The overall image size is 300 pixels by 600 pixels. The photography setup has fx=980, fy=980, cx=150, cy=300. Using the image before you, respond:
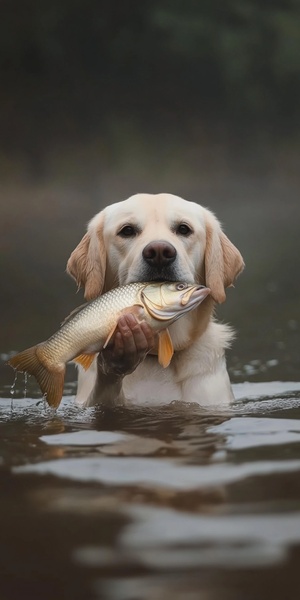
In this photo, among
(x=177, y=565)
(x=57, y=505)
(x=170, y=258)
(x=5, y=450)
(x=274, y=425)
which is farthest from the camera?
(x=170, y=258)

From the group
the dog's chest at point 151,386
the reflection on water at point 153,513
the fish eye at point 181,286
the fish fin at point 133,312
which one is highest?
the fish eye at point 181,286

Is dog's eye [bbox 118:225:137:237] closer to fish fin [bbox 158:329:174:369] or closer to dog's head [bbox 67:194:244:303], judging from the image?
dog's head [bbox 67:194:244:303]

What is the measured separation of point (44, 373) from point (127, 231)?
3.38 feet

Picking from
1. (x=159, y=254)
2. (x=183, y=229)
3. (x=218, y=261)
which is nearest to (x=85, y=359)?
(x=159, y=254)

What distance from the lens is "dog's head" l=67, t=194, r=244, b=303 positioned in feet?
15.2

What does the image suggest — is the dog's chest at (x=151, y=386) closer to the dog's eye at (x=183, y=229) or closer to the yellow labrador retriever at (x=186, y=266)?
the yellow labrador retriever at (x=186, y=266)

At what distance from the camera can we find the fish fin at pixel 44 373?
12.9ft

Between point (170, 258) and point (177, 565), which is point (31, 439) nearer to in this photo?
point (170, 258)

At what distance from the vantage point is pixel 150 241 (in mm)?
4328

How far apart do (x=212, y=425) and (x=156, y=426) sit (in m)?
0.22

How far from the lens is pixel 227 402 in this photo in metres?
4.77

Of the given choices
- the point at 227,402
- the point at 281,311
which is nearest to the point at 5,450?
the point at 227,402

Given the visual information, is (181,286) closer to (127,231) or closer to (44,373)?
(44,373)

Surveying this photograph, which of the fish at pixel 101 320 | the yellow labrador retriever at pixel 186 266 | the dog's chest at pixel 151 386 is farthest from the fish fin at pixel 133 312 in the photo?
the dog's chest at pixel 151 386
